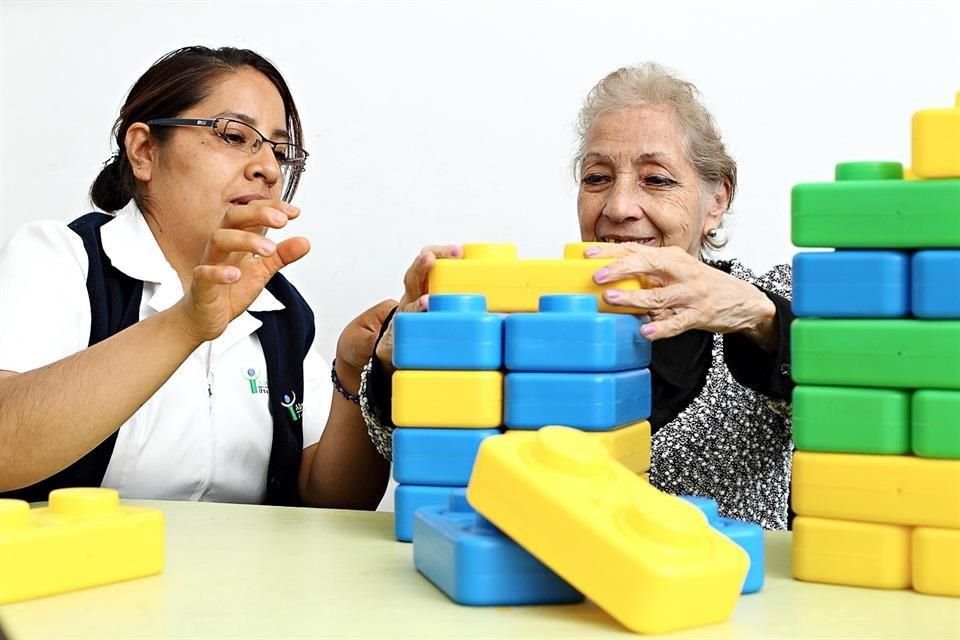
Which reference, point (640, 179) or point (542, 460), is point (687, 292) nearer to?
point (542, 460)

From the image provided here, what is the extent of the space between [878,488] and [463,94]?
64.1 inches

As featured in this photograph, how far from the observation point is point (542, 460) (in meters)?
0.76

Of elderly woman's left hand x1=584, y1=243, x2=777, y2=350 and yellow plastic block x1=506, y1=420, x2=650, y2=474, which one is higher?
elderly woman's left hand x1=584, y1=243, x2=777, y2=350

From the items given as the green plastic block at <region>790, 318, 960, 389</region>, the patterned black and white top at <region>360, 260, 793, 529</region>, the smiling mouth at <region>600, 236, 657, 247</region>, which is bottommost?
the patterned black and white top at <region>360, 260, 793, 529</region>

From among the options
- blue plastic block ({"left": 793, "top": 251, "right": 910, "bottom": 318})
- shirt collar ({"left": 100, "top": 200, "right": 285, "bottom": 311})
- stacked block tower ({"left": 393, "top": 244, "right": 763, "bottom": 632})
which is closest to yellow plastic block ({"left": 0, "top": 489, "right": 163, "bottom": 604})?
stacked block tower ({"left": 393, "top": 244, "right": 763, "bottom": 632})

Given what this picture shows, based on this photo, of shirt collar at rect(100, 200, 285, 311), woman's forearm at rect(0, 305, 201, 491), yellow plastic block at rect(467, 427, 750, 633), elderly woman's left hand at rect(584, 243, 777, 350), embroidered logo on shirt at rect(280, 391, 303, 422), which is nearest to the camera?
yellow plastic block at rect(467, 427, 750, 633)

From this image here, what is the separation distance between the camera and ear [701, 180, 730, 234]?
1.85 meters

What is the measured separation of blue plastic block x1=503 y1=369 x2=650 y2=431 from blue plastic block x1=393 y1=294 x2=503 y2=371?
34mm

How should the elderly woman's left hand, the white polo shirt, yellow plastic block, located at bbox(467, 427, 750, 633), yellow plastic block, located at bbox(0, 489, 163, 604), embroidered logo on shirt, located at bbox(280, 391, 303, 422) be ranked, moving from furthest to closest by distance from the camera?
1. embroidered logo on shirt, located at bbox(280, 391, 303, 422)
2. the white polo shirt
3. the elderly woman's left hand
4. yellow plastic block, located at bbox(0, 489, 163, 604)
5. yellow plastic block, located at bbox(467, 427, 750, 633)

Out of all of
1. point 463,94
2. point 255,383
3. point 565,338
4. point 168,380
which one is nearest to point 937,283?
point 565,338

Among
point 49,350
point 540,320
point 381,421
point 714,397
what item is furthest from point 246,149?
point 540,320

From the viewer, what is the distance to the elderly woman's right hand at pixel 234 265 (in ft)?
3.67

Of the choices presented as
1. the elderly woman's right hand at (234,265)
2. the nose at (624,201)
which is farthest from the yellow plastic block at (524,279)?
the nose at (624,201)

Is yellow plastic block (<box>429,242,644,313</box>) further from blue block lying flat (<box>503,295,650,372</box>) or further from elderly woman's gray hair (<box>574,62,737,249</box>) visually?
elderly woman's gray hair (<box>574,62,737,249</box>)
